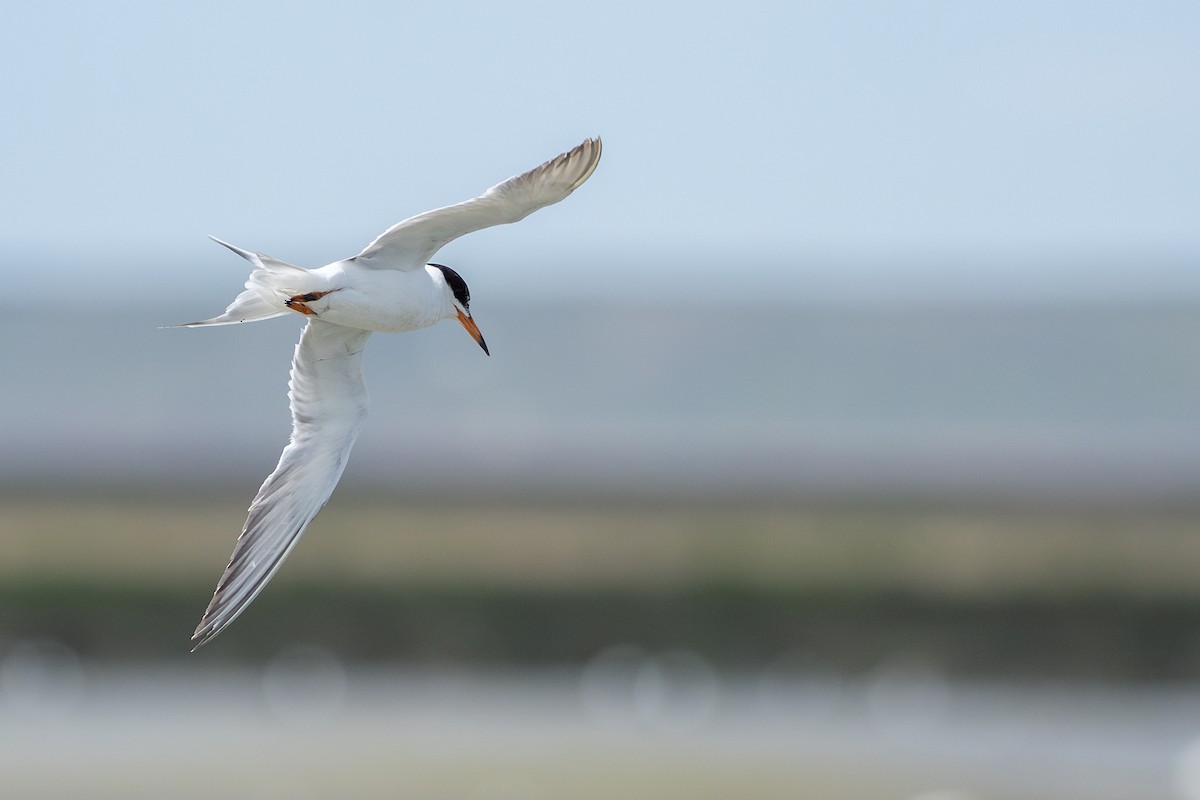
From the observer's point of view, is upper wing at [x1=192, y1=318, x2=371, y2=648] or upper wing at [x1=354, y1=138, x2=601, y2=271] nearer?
upper wing at [x1=354, y1=138, x2=601, y2=271]

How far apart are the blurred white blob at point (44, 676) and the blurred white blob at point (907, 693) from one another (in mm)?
8810

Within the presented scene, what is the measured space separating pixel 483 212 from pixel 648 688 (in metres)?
14.8

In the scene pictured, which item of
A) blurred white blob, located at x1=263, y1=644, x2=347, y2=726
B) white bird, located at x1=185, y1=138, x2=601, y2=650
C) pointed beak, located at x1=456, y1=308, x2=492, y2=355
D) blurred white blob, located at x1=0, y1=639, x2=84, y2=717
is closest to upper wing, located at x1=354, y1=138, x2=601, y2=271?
white bird, located at x1=185, y1=138, x2=601, y2=650

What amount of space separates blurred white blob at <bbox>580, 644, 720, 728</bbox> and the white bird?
43.5 feet

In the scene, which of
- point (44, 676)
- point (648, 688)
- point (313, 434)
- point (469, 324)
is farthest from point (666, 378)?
point (469, 324)

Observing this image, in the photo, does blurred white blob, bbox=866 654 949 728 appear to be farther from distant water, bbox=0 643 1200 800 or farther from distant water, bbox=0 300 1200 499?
distant water, bbox=0 300 1200 499

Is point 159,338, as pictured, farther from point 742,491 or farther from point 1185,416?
point 742,491

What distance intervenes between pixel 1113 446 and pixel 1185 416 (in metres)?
29.6

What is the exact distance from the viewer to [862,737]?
22.0 meters

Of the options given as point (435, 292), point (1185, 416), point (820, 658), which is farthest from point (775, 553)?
point (1185, 416)

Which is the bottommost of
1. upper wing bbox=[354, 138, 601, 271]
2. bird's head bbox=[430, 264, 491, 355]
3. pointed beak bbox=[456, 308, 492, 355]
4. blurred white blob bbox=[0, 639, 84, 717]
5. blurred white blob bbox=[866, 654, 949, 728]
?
blurred white blob bbox=[0, 639, 84, 717]

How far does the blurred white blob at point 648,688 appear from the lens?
22.4 meters

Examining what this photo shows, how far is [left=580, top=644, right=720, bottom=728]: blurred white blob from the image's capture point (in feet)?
73.5

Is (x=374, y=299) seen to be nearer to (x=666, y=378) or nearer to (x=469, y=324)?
(x=469, y=324)
